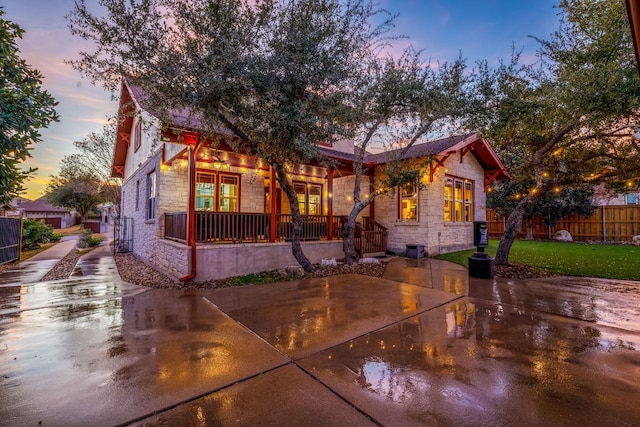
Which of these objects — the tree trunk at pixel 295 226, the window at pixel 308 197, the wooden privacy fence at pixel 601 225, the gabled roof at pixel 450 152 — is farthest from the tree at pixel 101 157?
the wooden privacy fence at pixel 601 225

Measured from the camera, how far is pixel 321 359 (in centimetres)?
316

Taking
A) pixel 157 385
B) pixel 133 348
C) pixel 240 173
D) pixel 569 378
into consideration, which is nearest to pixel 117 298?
pixel 133 348

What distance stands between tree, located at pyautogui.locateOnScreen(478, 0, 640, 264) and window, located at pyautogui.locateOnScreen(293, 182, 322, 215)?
682cm

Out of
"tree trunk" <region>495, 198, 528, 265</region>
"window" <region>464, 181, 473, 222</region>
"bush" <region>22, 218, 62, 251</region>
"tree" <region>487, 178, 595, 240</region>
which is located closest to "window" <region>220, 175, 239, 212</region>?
"tree trunk" <region>495, 198, 528, 265</region>

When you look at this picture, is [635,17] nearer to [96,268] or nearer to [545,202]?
[96,268]

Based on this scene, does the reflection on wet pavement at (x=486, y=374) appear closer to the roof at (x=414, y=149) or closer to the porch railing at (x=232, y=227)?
the porch railing at (x=232, y=227)

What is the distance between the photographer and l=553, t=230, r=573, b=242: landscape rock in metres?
17.0

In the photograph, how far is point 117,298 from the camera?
574cm

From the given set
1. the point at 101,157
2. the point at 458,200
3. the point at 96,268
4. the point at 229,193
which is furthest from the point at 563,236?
the point at 101,157

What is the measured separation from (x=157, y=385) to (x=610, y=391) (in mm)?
4108

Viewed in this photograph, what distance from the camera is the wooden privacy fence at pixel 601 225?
1533 centimetres

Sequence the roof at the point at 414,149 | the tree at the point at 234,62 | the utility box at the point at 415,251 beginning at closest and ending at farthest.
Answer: the tree at the point at 234,62 < the roof at the point at 414,149 < the utility box at the point at 415,251

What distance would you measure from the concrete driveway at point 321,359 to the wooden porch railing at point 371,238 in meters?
4.42

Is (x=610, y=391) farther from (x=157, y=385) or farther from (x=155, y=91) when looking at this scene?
(x=155, y=91)
